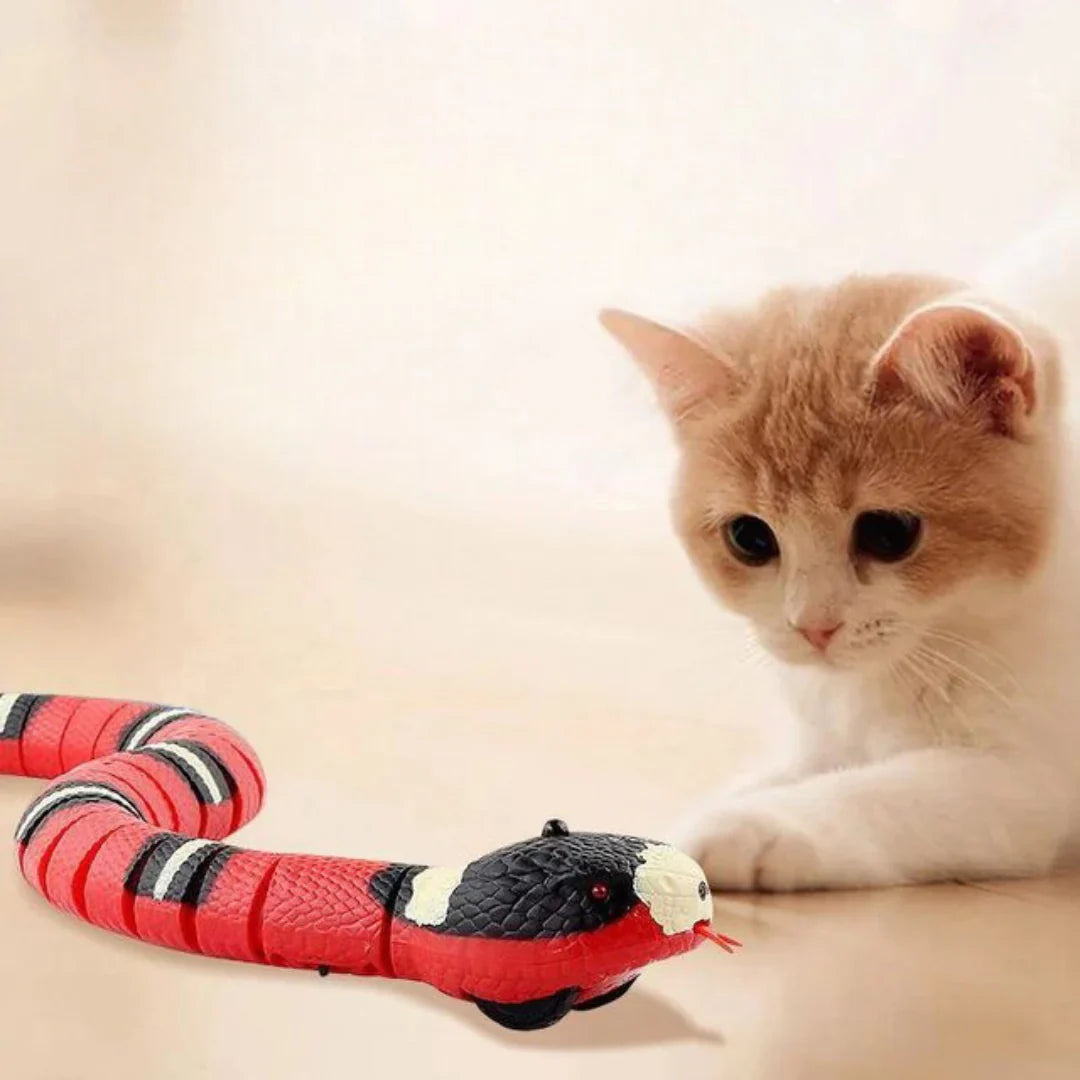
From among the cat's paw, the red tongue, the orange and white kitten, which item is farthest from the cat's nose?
the red tongue

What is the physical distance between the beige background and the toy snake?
11cm

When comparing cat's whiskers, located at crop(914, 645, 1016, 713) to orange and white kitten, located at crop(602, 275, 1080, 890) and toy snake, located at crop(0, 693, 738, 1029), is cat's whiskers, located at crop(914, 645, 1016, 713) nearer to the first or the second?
orange and white kitten, located at crop(602, 275, 1080, 890)

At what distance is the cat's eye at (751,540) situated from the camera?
4.75 feet

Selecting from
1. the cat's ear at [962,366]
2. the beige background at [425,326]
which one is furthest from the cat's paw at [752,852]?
the cat's ear at [962,366]

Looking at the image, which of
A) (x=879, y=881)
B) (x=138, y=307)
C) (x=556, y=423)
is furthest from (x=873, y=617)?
(x=138, y=307)

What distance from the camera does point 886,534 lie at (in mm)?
1354

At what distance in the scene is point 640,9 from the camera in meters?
2.11

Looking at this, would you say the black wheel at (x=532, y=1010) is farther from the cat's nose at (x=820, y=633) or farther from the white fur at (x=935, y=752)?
the cat's nose at (x=820, y=633)

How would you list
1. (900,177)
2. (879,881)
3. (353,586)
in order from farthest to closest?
(353,586) < (900,177) < (879,881)

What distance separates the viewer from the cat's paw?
127 centimetres

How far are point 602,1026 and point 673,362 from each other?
67 centimetres

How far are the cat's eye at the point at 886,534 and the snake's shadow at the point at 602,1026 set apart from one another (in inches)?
18.3

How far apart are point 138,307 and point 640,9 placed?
1022mm

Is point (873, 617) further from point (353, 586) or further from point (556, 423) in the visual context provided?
point (353, 586)
